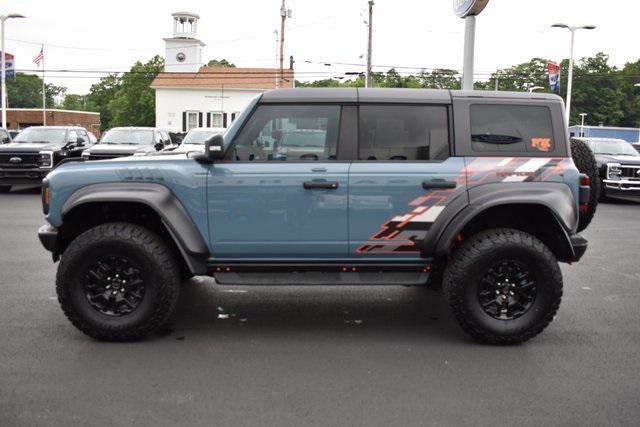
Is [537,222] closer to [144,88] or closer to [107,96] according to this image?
[144,88]

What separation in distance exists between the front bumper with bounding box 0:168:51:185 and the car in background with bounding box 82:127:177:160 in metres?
1.39

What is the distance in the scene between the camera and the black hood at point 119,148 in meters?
16.6

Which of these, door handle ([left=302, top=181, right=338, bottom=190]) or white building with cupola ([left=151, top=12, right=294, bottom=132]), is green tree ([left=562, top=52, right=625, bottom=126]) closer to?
white building with cupola ([left=151, top=12, right=294, bottom=132])

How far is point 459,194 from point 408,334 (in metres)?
1.24

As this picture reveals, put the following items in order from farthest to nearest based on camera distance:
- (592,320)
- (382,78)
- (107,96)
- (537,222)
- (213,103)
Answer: (107,96), (382,78), (213,103), (592,320), (537,222)

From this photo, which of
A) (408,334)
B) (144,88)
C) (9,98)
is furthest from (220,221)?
(9,98)

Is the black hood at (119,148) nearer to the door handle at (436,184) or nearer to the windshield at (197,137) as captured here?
the windshield at (197,137)

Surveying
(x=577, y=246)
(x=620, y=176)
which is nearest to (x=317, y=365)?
(x=577, y=246)

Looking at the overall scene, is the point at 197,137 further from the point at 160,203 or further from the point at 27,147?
the point at 160,203

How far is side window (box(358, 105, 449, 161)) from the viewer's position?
16.9 ft

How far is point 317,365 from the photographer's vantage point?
15.2 ft

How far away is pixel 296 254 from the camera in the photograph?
509 centimetres

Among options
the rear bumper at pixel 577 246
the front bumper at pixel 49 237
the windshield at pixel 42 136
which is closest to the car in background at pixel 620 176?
the rear bumper at pixel 577 246

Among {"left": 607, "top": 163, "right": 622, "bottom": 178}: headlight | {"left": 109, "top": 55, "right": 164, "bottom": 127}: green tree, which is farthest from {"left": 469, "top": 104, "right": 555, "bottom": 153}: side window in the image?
{"left": 109, "top": 55, "right": 164, "bottom": 127}: green tree
